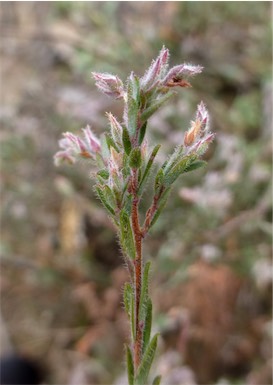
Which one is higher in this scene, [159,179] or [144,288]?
[159,179]

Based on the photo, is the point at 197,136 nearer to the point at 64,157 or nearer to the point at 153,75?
the point at 153,75

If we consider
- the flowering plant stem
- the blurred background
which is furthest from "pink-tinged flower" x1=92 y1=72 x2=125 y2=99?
the blurred background

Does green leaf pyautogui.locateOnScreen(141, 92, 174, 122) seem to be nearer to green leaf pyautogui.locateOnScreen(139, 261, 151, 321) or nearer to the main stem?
the main stem

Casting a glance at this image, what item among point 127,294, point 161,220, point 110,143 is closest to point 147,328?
point 127,294

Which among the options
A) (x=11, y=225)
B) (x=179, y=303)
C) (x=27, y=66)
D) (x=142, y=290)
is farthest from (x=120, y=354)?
(x=27, y=66)

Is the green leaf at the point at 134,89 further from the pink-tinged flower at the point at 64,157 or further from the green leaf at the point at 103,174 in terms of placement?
the pink-tinged flower at the point at 64,157

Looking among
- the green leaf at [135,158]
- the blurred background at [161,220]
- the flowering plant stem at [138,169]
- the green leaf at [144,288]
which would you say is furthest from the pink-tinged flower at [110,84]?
the blurred background at [161,220]
